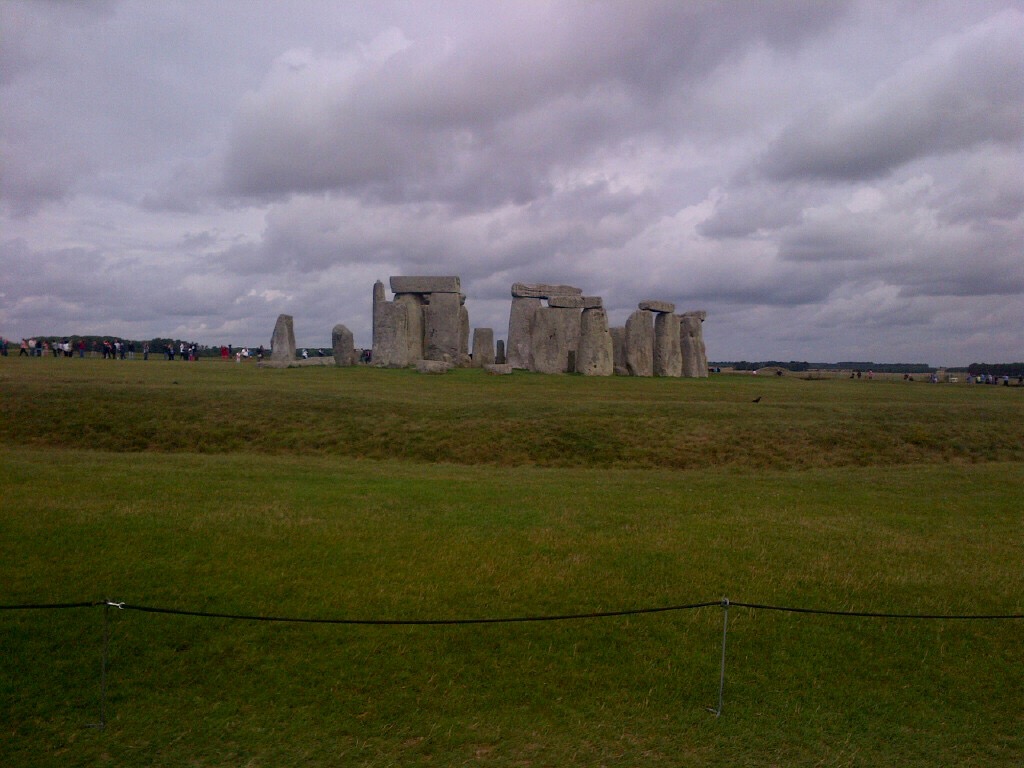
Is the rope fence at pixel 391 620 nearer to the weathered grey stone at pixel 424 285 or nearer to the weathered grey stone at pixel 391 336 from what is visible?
the weathered grey stone at pixel 391 336

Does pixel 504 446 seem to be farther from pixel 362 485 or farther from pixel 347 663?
pixel 347 663

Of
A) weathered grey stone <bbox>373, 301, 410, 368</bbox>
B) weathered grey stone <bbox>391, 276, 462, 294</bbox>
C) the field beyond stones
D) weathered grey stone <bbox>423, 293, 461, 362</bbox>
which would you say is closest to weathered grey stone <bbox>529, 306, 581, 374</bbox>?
weathered grey stone <bbox>423, 293, 461, 362</bbox>

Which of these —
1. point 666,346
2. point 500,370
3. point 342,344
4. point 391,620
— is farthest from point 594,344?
point 391,620

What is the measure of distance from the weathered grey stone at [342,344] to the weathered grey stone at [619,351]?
455 inches

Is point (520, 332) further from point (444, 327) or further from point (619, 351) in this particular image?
point (619, 351)

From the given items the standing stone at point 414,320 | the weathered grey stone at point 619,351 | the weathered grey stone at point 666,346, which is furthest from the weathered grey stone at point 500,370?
the weathered grey stone at point 666,346

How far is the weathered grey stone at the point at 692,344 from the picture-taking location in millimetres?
39156

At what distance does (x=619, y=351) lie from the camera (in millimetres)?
37969

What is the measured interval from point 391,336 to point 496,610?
88.7 ft

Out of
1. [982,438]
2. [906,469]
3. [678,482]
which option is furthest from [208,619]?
[982,438]

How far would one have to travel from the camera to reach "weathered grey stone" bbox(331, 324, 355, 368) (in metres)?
35.5

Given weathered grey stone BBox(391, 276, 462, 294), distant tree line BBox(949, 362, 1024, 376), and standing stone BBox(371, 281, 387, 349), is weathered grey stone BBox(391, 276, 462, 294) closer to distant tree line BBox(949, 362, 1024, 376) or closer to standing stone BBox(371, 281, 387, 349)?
standing stone BBox(371, 281, 387, 349)

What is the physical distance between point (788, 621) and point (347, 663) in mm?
4194

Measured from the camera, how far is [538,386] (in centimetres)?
2688
